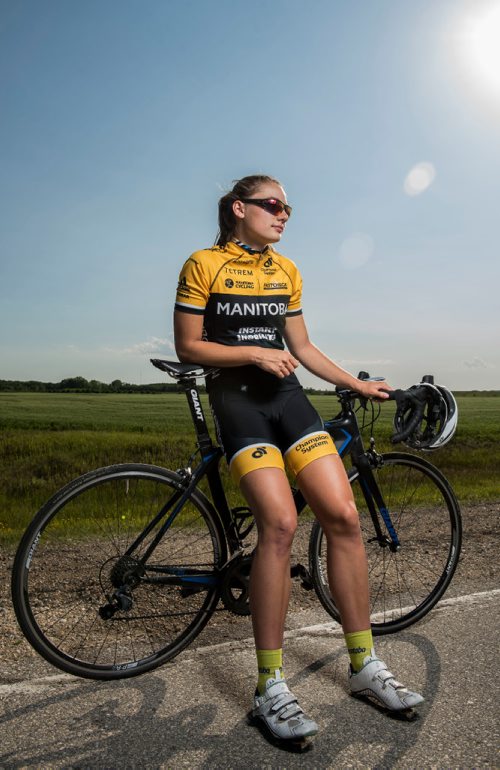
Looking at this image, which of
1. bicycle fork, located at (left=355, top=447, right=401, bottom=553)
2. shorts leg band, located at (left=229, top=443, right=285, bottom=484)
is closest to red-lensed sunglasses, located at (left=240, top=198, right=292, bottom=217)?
shorts leg band, located at (left=229, top=443, right=285, bottom=484)

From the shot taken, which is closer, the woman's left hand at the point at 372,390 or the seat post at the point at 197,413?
the seat post at the point at 197,413

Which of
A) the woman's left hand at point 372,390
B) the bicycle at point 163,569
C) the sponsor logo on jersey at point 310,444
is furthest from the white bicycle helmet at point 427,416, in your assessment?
the sponsor logo on jersey at point 310,444

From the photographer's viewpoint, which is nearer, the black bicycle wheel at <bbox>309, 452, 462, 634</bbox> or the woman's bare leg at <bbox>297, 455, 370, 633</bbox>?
the woman's bare leg at <bbox>297, 455, 370, 633</bbox>

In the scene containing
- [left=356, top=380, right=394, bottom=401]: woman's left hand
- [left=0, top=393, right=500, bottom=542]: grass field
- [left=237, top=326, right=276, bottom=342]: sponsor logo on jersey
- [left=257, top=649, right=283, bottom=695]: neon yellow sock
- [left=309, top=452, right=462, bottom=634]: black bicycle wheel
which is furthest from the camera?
[left=0, top=393, right=500, bottom=542]: grass field

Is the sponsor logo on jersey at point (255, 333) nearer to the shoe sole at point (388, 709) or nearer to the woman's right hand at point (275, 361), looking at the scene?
the woman's right hand at point (275, 361)

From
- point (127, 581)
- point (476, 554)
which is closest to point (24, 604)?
point (127, 581)

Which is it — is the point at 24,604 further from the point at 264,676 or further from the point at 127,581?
the point at 264,676

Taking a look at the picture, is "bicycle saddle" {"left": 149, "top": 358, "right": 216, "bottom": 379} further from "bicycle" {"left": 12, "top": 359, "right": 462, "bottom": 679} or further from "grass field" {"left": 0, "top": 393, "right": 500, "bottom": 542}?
"grass field" {"left": 0, "top": 393, "right": 500, "bottom": 542}

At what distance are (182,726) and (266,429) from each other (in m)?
1.38

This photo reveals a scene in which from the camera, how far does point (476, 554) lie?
5777mm

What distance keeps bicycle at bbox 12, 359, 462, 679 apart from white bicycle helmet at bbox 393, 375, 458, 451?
32 centimetres

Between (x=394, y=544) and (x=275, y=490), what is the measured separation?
1530 millimetres

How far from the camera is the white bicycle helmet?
142 inches

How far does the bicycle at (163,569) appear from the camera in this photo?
3.32 m
